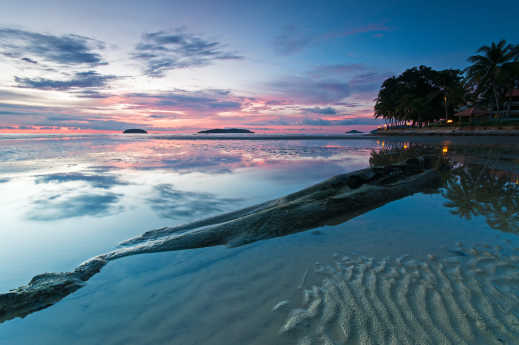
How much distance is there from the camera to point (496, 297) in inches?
79.3

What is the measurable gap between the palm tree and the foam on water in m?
51.4

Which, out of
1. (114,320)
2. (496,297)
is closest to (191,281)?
(114,320)

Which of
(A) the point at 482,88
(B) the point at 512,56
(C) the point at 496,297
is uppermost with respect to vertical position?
(B) the point at 512,56

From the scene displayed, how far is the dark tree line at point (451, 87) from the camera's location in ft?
124

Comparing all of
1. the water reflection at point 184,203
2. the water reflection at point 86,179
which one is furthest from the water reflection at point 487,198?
the water reflection at point 86,179

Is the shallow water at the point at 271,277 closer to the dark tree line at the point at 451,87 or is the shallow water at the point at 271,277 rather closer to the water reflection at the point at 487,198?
the water reflection at the point at 487,198

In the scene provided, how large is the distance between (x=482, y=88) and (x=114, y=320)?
59.6 metres

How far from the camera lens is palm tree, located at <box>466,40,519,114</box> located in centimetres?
3695

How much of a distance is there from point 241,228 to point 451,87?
207 feet

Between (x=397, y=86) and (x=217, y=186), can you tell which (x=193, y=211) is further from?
(x=397, y=86)

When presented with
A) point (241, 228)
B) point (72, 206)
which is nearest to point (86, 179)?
point (72, 206)

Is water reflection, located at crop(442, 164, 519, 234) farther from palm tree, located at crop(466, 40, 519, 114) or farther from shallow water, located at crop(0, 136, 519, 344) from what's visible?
palm tree, located at crop(466, 40, 519, 114)

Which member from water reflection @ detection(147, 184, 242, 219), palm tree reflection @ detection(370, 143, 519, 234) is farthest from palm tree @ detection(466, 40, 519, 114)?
water reflection @ detection(147, 184, 242, 219)

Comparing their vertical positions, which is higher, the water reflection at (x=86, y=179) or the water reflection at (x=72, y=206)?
the water reflection at (x=86, y=179)
